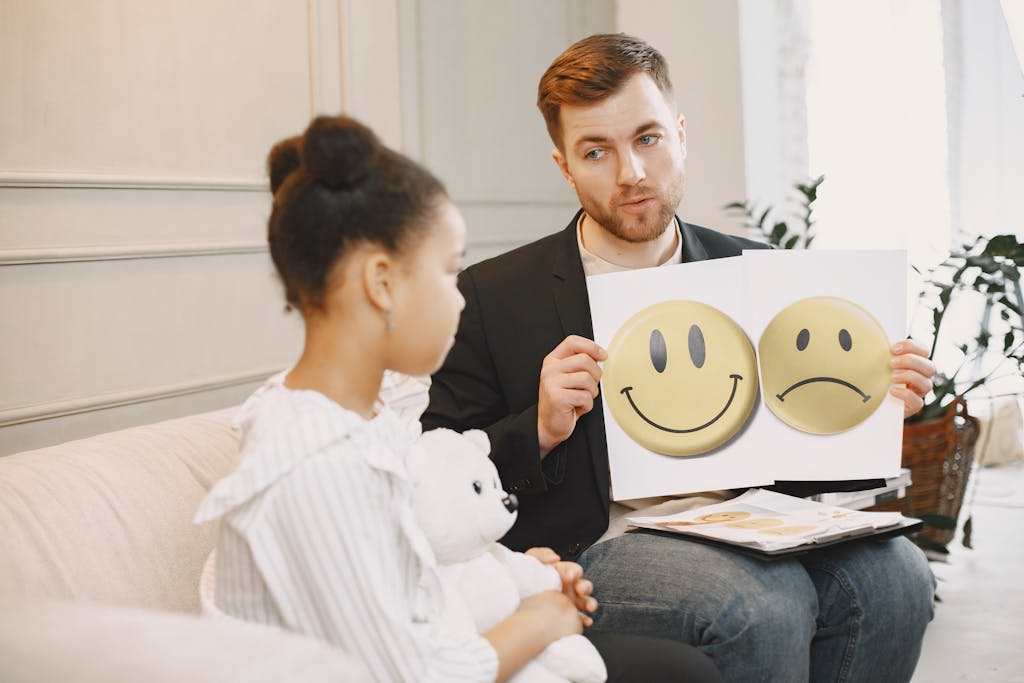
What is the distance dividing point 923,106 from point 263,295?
2688 mm

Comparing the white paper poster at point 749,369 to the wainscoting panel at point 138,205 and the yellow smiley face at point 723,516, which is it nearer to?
the yellow smiley face at point 723,516

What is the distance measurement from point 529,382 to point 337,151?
76 centimetres

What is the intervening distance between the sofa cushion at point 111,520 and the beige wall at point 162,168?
21.4 inches

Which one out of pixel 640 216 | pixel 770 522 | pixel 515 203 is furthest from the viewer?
pixel 515 203

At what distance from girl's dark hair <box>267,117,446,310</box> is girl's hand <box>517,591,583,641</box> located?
41 cm

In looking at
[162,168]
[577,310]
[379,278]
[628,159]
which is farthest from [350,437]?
[162,168]

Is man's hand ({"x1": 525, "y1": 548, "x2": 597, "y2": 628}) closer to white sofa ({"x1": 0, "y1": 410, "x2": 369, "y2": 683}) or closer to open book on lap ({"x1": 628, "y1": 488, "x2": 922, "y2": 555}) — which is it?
open book on lap ({"x1": 628, "y1": 488, "x2": 922, "y2": 555})

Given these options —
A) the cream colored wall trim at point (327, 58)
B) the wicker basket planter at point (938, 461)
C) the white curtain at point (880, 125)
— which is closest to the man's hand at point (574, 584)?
the cream colored wall trim at point (327, 58)

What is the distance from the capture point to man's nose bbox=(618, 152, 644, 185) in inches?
63.6

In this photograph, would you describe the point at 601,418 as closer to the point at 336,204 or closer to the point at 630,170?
the point at 630,170

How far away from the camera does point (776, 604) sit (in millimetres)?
1301

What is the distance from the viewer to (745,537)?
1.33 meters

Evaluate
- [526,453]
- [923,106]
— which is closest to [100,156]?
[526,453]

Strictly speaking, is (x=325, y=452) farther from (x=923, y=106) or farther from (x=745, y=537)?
(x=923, y=106)
